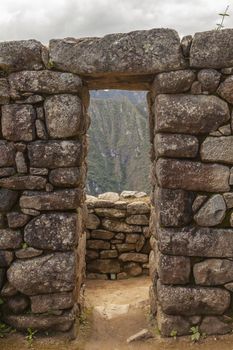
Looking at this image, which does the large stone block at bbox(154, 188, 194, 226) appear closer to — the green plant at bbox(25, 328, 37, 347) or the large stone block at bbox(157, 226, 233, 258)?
the large stone block at bbox(157, 226, 233, 258)

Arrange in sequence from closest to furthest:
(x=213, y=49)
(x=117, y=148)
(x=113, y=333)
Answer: (x=213, y=49), (x=113, y=333), (x=117, y=148)

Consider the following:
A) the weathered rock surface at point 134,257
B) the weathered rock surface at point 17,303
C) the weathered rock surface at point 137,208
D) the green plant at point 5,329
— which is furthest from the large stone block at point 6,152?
the weathered rock surface at point 134,257

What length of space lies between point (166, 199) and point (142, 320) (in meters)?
2.09

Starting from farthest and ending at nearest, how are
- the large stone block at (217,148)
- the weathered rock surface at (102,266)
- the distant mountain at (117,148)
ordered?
the distant mountain at (117,148)
the weathered rock surface at (102,266)
the large stone block at (217,148)

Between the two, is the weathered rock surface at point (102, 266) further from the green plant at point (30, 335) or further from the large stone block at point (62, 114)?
the large stone block at point (62, 114)

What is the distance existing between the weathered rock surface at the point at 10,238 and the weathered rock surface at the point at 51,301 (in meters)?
0.74

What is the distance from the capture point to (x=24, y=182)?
5.20 m

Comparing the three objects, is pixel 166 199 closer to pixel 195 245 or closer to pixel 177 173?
pixel 177 173

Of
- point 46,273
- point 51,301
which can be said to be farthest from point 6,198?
point 51,301

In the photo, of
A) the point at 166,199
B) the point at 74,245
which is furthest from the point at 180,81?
the point at 74,245

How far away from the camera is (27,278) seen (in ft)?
17.2

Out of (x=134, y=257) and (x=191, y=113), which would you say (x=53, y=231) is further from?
(x=134, y=257)

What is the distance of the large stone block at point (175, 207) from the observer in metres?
5.08

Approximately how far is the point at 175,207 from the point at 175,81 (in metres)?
1.56
